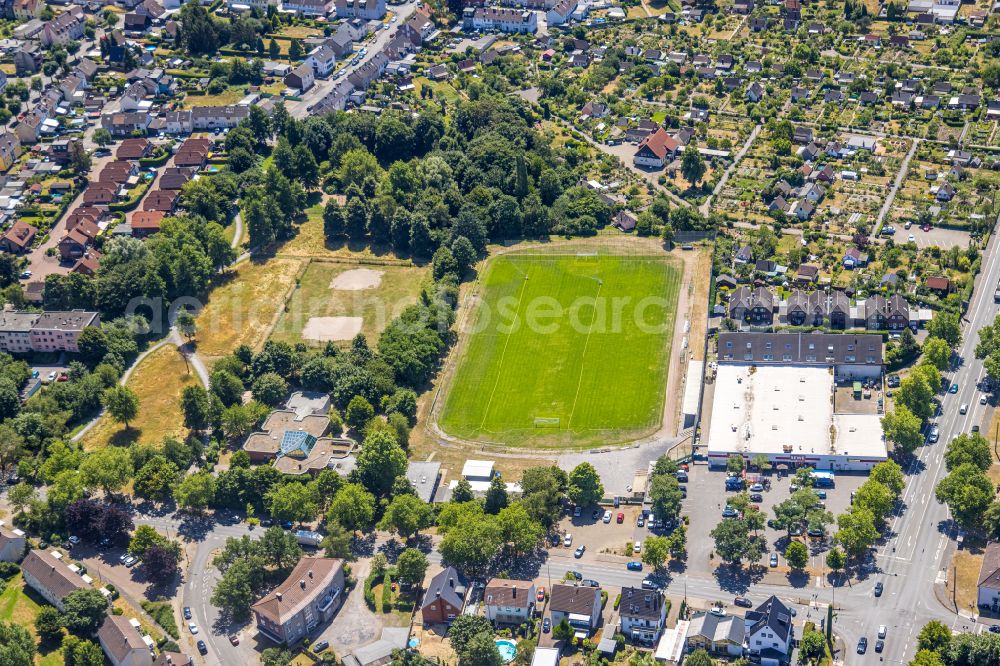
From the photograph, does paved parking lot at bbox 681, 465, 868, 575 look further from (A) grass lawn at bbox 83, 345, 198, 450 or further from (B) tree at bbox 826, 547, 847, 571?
(A) grass lawn at bbox 83, 345, 198, 450

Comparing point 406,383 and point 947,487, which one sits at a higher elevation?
point 947,487

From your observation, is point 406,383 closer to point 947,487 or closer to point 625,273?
point 625,273

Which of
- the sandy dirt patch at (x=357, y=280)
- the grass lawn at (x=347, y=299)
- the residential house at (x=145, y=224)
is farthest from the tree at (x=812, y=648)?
the residential house at (x=145, y=224)

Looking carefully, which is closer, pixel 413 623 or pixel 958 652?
pixel 958 652

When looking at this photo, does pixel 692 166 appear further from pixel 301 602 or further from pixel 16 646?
pixel 16 646

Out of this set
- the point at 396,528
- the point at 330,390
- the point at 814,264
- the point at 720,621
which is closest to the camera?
the point at 720,621

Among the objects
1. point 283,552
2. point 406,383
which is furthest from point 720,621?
point 406,383

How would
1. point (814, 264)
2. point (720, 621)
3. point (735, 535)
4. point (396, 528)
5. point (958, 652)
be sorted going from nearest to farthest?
point (958, 652) → point (720, 621) → point (735, 535) → point (396, 528) → point (814, 264)
